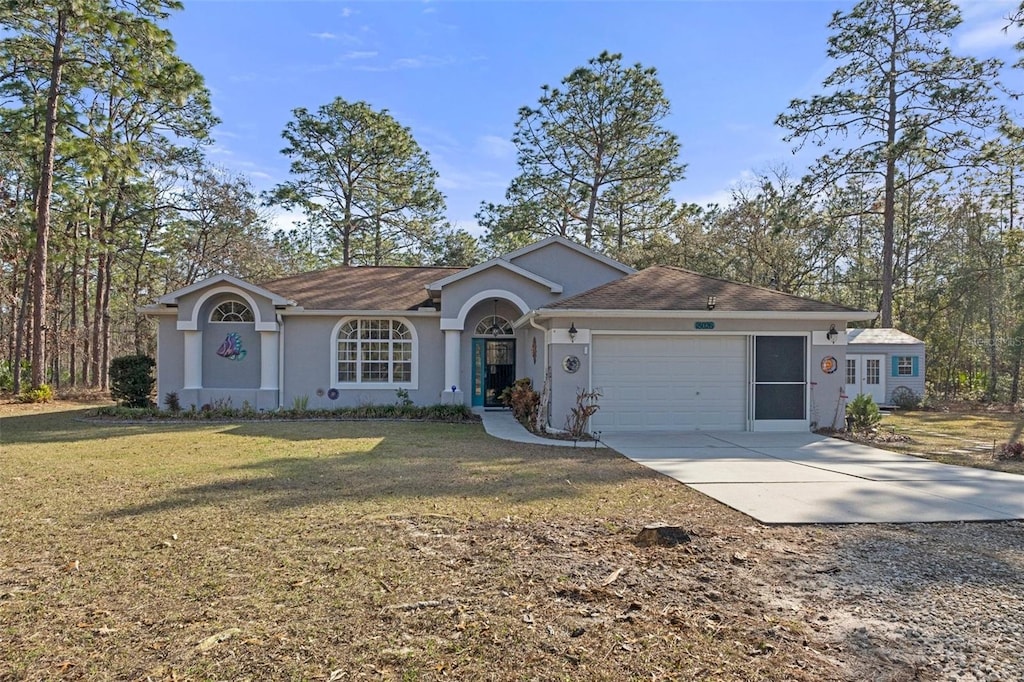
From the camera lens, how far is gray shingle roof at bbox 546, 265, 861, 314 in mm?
11727

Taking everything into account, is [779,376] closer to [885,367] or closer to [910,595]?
[910,595]

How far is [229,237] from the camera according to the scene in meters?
25.6

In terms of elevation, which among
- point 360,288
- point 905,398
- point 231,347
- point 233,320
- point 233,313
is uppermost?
point 360,288

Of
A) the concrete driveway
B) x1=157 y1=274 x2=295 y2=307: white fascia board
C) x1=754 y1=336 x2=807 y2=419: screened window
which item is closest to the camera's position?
the concrete driveway

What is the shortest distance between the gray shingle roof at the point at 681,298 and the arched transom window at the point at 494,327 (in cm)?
417

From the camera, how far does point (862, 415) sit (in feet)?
40.4

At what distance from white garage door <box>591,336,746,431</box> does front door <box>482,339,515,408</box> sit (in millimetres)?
4795

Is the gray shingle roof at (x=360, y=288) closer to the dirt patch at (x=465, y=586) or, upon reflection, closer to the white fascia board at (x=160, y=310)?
the white fascia board at (x=160, y=310)

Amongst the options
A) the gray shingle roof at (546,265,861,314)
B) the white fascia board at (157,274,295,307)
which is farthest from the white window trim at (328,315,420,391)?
the gray shingle roof at (546,265,861,314)

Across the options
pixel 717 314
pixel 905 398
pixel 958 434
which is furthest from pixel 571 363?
pixel 905 398

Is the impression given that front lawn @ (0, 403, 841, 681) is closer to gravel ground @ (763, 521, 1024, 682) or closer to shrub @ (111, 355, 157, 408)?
→ gravel ground @ (763, 521, 1024, 682)

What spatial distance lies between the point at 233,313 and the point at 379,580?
1310 centimetres

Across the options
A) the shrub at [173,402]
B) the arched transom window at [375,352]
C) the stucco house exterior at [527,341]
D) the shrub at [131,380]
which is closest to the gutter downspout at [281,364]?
the stucco house exterior at [527,341]

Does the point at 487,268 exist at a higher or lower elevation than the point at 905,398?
higher
